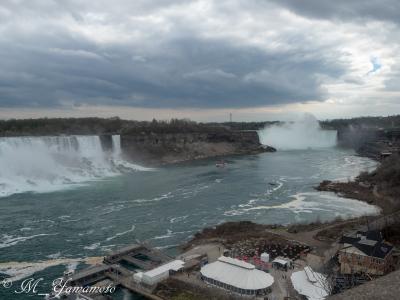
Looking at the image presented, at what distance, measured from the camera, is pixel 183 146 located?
269ft

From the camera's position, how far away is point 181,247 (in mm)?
24125

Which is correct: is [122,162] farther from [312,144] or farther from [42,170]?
[312,144]

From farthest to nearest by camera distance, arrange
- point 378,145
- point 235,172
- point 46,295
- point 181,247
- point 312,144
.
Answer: point 312,144
point 378,145
point 235,172
point 181,247
point 46,295

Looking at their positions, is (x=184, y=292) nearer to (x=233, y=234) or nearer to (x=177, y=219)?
(x=233, y=234)

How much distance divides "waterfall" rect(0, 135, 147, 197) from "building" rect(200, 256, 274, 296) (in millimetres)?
29658

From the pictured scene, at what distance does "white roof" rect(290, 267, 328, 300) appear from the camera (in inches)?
667

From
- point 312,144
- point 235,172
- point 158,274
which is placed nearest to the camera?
point 158,274

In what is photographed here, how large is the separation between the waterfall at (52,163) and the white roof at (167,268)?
27226 millimetres

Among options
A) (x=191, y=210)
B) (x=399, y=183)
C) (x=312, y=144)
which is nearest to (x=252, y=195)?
(x=191, y=210)

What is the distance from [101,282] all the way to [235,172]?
38.8 metres

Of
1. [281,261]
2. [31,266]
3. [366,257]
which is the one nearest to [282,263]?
[281,261]

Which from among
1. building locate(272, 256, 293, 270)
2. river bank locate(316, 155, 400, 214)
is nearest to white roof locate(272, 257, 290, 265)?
building locate(272, 256, 293, 270)

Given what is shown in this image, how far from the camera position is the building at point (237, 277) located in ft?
57.9

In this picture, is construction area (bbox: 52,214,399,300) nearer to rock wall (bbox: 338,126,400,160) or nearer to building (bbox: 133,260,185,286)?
building (bbox: 133,260,185,286)
